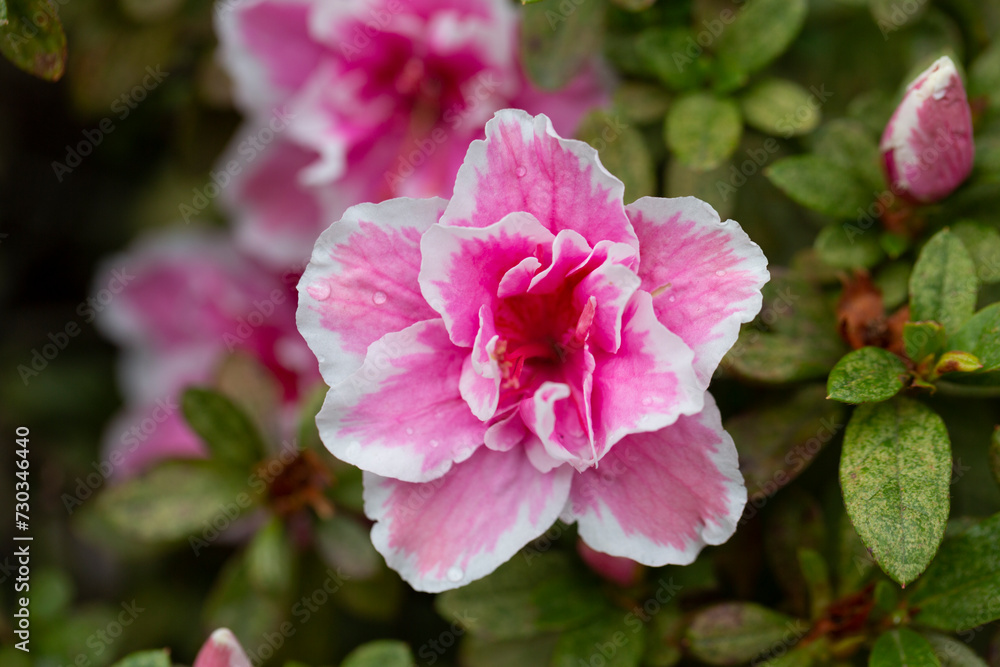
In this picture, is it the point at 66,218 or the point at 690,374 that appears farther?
the point at 66,218

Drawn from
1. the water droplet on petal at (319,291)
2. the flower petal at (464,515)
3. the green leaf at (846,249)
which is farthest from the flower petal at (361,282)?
the green leaf at (846,249)

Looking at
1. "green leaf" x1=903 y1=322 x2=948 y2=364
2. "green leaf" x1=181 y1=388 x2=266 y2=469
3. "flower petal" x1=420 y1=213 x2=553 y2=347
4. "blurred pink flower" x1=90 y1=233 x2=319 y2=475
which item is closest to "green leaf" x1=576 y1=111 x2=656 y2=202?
"flower petal" x1=420 y1=213 x2=553 y2=347

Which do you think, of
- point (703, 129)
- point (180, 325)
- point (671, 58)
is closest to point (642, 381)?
point (703, 129)

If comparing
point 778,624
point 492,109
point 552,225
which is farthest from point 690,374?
point 492,109

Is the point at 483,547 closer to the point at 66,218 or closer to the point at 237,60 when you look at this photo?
the point at 237,60

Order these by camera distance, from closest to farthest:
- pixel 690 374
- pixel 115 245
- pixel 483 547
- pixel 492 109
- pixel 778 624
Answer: pixel 690 374 → pixel 483 547 → pixel 778 624 → pixel 492 109 → pixel 115 245

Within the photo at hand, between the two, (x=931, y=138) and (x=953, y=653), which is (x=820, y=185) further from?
(x=953, y=653)

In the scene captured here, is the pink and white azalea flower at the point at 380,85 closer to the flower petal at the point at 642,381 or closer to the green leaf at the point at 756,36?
the green leaf at the point at 756,36

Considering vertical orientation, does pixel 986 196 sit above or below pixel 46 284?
above
